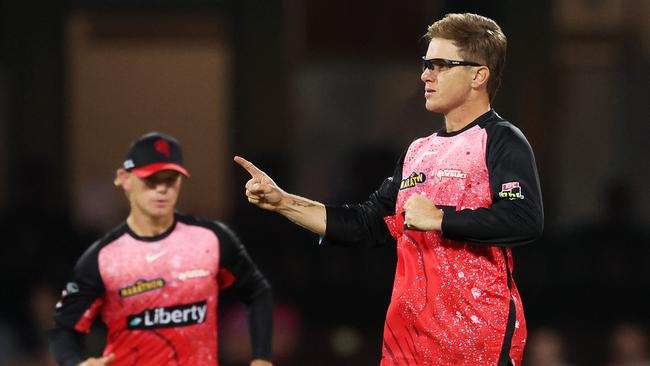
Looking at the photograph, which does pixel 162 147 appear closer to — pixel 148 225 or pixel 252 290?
pixel 148 225

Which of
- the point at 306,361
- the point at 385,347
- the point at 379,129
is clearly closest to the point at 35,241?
the point at 306,361

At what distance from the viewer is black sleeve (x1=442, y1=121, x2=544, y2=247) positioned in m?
3.59

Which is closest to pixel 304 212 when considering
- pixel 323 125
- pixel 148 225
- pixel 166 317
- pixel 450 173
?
pixel 450 173

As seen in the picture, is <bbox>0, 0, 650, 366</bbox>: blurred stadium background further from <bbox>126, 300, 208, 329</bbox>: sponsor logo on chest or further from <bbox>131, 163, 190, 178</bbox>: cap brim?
<bbox>126, 300, 208, 329</bbox>: sponsor logo on chest

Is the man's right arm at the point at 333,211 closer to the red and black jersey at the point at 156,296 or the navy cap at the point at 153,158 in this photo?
the red and black jersey at the point at 156,296

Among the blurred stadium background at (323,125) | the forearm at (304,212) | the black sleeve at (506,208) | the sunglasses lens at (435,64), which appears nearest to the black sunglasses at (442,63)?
the sunglasses lens at (435,64)

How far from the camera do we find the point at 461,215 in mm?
3600

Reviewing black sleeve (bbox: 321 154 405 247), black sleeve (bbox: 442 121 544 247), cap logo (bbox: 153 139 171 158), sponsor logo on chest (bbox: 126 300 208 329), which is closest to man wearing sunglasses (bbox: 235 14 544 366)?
black sleeve (bbox: 442 121 544 247)

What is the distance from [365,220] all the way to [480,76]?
64 centimetres

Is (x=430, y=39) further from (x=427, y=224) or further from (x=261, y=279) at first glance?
(x=261, y=279)

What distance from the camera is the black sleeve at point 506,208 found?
11.8ft

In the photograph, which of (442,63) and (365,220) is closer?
(442,63)

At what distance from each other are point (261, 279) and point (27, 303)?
4.48 metres

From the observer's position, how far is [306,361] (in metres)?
9.27
